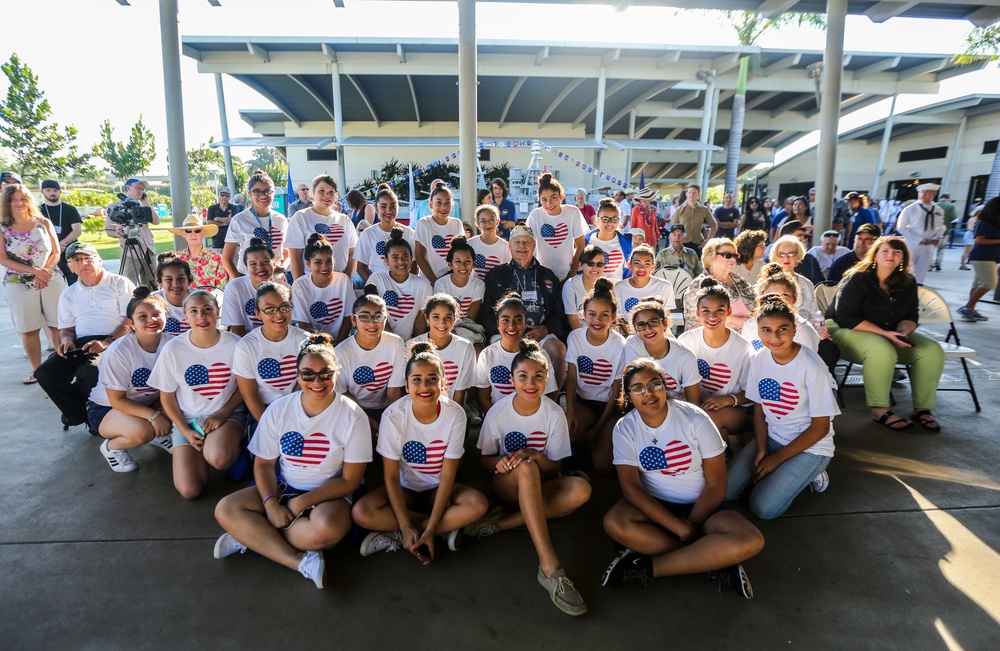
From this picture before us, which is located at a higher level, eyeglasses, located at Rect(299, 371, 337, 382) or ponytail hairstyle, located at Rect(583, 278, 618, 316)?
ponytail hairstyle, located at Rect(583, 278, 618, 316)

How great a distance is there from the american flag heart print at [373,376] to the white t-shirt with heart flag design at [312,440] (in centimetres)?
61

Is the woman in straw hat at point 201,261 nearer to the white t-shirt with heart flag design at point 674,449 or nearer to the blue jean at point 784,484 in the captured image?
the white t-shirt with heart flag design at point 674,449

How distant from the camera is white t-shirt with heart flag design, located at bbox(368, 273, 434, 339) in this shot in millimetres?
3809

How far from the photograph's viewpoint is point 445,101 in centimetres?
1736

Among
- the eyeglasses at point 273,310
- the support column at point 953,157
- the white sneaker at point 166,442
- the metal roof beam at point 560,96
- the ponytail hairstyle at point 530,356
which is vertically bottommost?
the white sneaker at point 166,442

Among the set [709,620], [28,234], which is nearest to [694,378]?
[709,620]

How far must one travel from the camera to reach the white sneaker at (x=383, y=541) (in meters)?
2.38

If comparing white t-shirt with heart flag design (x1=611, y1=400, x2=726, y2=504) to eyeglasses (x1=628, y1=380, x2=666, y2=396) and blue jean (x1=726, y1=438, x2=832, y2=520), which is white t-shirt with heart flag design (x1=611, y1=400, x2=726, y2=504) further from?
blue jean (x1=726, y1=438, x2=832, y2=520)

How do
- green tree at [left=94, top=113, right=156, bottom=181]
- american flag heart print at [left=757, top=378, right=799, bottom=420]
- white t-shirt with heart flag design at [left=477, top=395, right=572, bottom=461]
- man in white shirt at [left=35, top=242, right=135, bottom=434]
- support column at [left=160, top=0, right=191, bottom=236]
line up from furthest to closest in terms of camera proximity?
green tree at [left=94, top=113, right=156, bottom=181]
support column at [left=160, top=0, right=191, bottom=236]
man in white shirt at [left=35, top=242, right=135, bottom=434]
american flag heart print at [left=757, top=378, right=799, bottom=420]
white t-shirt with heart flag design at [left=477, top=395, right=572, bottom=461]

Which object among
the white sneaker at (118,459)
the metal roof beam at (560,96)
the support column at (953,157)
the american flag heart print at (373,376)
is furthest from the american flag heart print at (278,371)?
the support column at (953,157)

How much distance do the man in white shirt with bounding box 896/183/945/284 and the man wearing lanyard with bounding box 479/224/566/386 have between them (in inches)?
243

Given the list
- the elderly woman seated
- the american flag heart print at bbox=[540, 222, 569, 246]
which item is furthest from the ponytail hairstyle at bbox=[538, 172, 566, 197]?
the elderly woman seated

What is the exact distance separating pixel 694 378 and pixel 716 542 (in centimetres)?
108

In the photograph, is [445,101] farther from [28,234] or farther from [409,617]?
[409,617]
